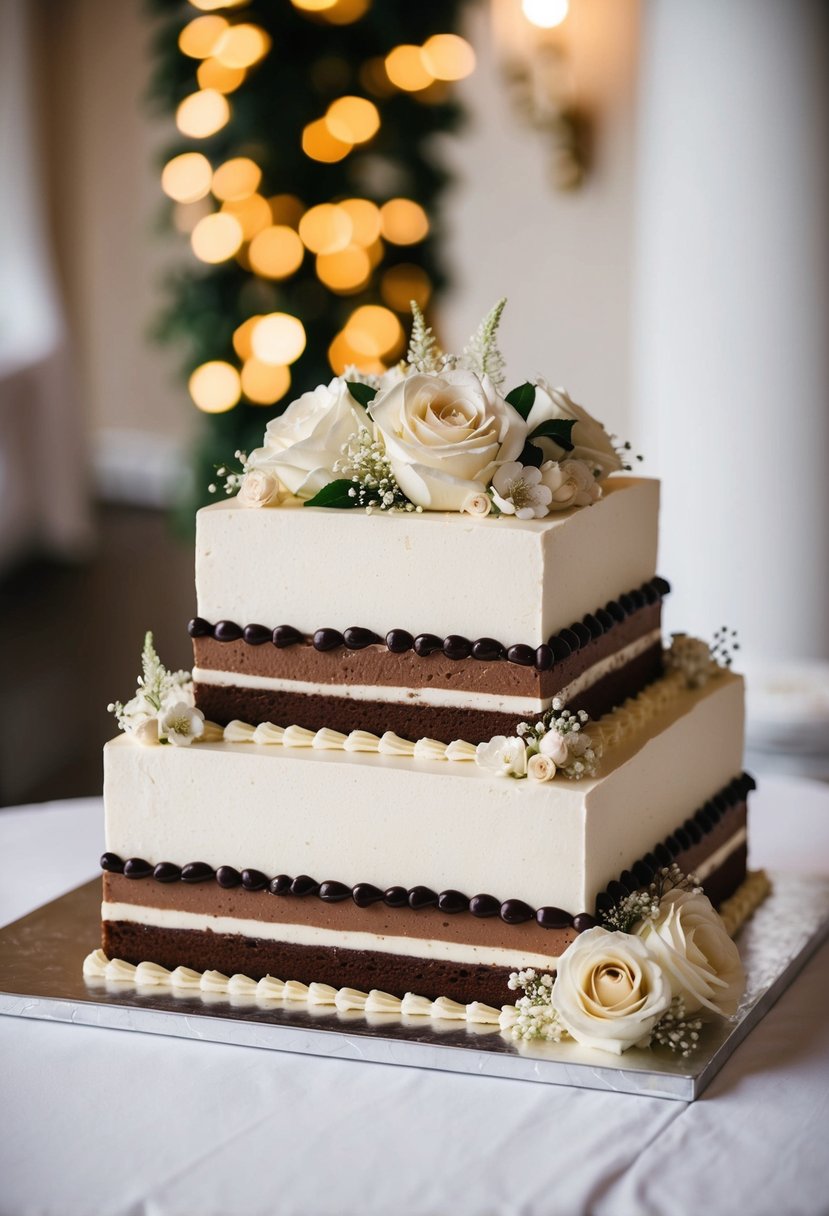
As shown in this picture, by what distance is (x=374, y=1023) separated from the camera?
82.7 inches

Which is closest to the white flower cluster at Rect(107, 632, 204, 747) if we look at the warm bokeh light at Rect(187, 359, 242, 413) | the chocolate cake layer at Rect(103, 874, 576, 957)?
the chocolate cake layer at Rect(103, 874, 576, 957)

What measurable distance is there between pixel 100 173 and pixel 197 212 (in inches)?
159

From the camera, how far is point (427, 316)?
22.8 feet

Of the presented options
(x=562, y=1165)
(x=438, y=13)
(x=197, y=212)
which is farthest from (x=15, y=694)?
(x=562, y=1165)

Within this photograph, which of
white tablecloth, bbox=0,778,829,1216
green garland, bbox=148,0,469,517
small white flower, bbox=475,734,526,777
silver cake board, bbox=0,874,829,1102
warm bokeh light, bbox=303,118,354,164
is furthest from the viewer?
warm bokeh light, bbox=303,118,354,164

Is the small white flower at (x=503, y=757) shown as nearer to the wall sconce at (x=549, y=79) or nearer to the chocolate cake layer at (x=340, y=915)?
the chocolate cake layer at (x=340, y=915)

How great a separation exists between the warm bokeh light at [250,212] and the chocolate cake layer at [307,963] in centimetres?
452

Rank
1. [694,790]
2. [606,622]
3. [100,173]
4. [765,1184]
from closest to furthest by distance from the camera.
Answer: [765,1184]
[606,622]
[694,790]
[100,173]

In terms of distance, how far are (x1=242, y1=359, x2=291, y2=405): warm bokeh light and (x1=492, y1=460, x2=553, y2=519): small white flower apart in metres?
4.50

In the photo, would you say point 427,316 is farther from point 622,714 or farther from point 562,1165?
point 562,1165

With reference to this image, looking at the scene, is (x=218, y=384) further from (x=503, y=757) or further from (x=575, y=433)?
(x=503, y=757)

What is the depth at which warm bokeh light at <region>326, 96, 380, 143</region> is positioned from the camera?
20.5 feet

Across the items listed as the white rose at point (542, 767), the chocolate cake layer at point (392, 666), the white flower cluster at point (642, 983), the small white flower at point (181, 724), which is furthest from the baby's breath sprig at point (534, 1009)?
the small white flower at point (181, 724)

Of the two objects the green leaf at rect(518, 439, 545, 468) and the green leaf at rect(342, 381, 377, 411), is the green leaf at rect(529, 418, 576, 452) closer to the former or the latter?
the green leaf at rect(518, 439, 545, 468)
